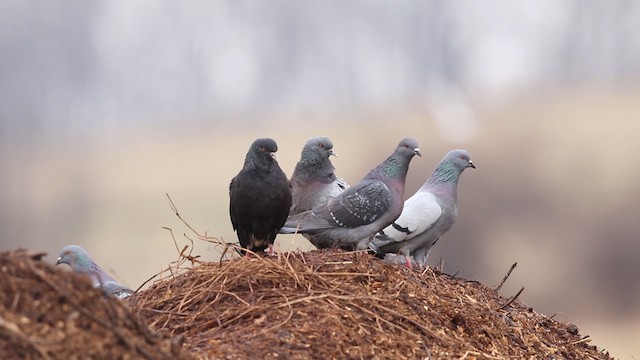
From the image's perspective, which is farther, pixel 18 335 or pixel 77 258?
pixel 77 258

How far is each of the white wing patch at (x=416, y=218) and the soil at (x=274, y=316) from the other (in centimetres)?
165

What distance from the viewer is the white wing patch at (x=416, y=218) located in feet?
32.3

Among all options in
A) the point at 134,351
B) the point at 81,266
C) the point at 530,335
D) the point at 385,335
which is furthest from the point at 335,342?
the point at 81,266

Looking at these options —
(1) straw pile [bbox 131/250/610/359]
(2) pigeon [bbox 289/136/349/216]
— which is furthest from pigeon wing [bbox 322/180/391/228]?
(1) straw pile [bbox 131/250/610/359]

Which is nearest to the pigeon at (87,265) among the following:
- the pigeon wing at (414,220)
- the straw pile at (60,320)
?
the pigeon wing at (414,220)

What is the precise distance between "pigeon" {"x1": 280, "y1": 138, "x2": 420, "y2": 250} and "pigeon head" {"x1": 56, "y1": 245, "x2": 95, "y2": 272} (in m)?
2.34

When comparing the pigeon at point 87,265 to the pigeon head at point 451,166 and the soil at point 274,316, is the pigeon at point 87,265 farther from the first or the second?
the pigeon head at point 451,166

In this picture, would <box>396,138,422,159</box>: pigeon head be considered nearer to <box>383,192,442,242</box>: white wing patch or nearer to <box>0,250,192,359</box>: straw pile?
<box>383,192,442,242</box>: white wing patch

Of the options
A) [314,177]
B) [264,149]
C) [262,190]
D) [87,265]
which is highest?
[264,149]

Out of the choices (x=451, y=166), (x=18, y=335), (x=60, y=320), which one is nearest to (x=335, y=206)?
(x=451, y=166)

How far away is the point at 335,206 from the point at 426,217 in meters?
1.20

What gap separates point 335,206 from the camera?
363 inches

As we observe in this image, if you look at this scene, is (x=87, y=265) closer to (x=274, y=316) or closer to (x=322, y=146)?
(x=322, y=146)

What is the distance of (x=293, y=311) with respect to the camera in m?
6.04
